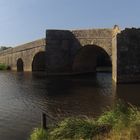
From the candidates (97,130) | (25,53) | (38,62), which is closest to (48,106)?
(97,130)

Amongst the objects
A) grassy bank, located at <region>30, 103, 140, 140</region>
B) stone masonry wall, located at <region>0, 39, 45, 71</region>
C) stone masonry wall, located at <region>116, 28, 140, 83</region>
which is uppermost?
stone masonry wall, located at <region>0, 39, 45, 71</region>

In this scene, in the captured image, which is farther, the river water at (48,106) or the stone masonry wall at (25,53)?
the stone masonry wall at (25,53)

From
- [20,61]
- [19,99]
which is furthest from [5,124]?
[20,61]

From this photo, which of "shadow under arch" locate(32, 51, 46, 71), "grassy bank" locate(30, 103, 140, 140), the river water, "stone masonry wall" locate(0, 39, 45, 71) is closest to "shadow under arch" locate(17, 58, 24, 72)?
"stone masonry wall" locate(0, 39, 45, 71)

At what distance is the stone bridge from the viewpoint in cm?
2445

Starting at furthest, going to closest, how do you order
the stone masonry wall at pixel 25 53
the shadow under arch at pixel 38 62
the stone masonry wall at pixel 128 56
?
the shadow under arch at pixel 38 62 < the stone masonry wall at pixel 25 53 < the stone masonry wall at pixel 128 56

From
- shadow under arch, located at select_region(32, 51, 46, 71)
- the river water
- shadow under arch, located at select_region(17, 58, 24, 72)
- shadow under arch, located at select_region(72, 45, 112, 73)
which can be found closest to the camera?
the river water

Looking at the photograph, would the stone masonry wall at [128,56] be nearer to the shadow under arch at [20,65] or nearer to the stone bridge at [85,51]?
the stone bridge at [85,51]

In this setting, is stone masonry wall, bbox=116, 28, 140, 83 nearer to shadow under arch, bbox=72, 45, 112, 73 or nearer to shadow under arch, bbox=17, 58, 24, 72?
shadow under arch, bbox=72, 45, 112, 73

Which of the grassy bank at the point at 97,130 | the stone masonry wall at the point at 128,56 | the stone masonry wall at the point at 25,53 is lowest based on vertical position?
the grassy bank at the point at 97,130

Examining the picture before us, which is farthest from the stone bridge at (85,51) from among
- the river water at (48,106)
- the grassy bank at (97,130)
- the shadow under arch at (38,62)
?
the grassy bank at (97,130)

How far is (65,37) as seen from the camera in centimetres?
3456

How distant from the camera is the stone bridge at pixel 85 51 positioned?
24.4 meters

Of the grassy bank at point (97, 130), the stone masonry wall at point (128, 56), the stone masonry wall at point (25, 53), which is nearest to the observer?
the grassy bank at point (97, 130)
